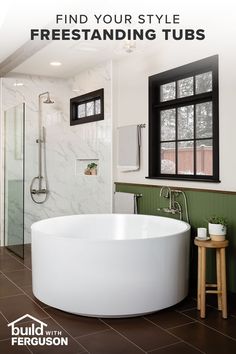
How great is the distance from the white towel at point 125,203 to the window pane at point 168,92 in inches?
45.8

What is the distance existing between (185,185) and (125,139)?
107cm

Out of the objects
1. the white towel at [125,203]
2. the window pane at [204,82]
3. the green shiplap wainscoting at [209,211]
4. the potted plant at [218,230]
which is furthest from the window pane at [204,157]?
the white towel at [125,203]

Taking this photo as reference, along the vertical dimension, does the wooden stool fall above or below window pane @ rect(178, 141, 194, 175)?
below

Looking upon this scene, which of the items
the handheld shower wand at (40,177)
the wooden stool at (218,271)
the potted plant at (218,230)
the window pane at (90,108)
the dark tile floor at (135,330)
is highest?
the window pane at (90,108)

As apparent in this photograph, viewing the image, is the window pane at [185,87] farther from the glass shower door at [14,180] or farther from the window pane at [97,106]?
the glass shower door at [14,180]

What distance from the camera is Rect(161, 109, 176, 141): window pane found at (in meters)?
4.23

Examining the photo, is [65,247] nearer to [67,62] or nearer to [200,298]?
[200,298]

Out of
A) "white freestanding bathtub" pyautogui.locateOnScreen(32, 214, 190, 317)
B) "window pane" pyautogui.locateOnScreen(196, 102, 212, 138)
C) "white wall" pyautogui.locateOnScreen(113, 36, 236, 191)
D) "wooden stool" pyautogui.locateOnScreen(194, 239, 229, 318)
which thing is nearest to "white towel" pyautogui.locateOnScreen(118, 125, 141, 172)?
"white wall" pyautogui.locateOnScreen(113, 36, 236, 191)

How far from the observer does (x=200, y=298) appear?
3059 mm

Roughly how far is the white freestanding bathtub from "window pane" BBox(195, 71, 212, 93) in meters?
1.46

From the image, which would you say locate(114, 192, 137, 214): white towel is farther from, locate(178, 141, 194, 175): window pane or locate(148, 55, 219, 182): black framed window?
locate(178, 141, 194, 175): window pane

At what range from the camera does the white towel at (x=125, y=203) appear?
448 cm

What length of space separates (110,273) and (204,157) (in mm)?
1587

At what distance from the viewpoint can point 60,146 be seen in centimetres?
581
